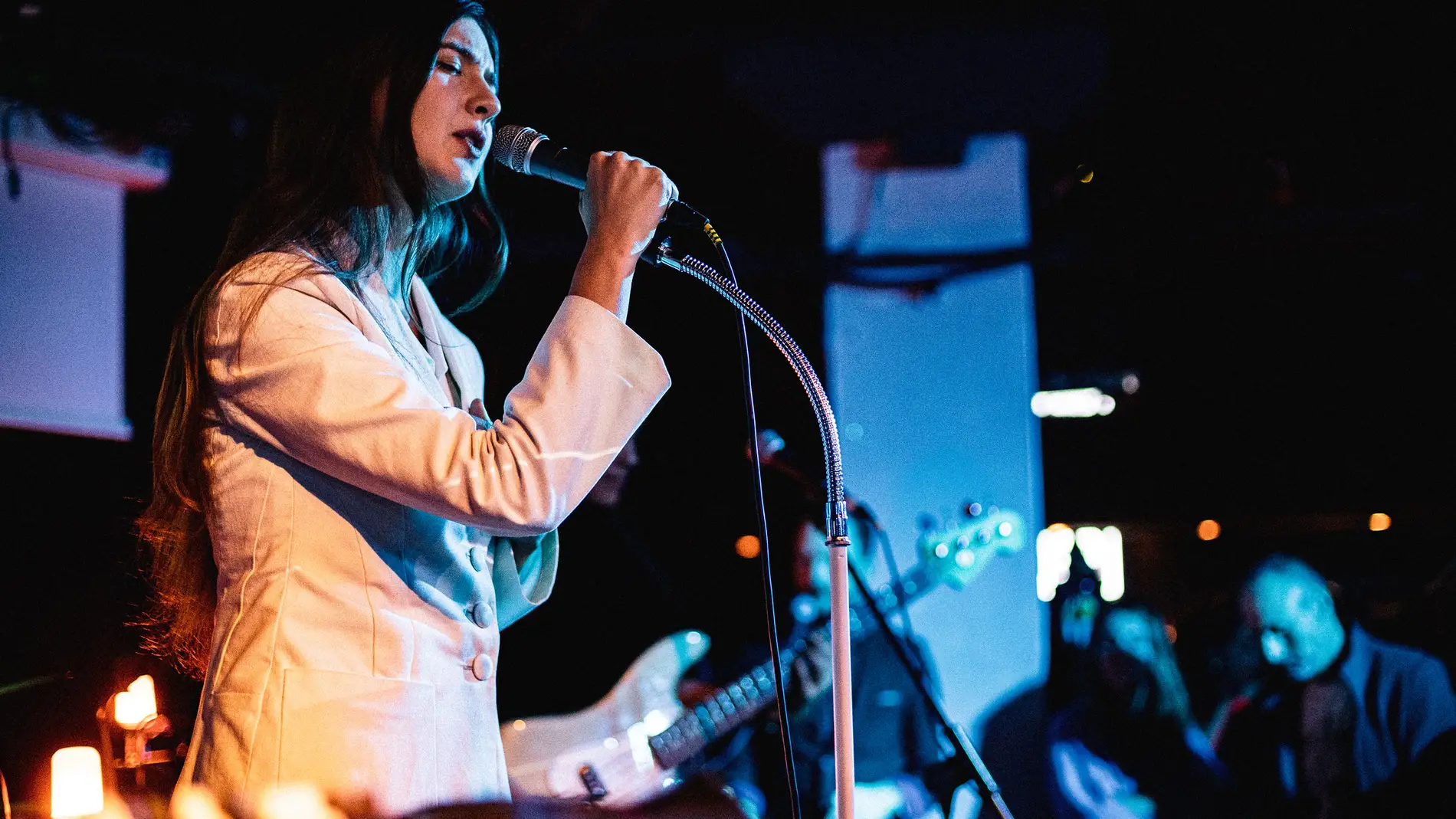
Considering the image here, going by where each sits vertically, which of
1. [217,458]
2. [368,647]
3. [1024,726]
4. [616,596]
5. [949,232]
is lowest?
[1024,726]

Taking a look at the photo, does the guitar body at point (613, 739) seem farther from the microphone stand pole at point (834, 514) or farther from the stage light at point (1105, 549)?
the stage light at point (1105, 549)

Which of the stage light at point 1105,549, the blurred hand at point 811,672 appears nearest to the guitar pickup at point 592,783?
the blurred hand at point 811,672

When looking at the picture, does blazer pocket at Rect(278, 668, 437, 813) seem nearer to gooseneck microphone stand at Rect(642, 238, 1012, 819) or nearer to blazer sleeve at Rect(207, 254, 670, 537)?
blazer sleeve at Rect(207, 254, 670, 537)

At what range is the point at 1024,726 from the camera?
14.5ft

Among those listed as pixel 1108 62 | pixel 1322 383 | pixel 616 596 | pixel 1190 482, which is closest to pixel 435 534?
pixel 616 596

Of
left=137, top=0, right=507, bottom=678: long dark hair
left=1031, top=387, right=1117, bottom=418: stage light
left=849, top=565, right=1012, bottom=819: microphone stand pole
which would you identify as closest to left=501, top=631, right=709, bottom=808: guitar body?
left=849, top=565, right=1012, bottom=819: microphone stand pole

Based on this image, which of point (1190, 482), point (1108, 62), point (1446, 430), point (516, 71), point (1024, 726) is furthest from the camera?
point (1190, 482)

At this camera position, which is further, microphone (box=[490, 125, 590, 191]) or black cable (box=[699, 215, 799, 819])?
microphone (box=[490, 125, 590, 191])

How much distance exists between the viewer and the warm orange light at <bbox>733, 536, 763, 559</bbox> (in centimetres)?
568

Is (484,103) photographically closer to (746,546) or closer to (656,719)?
(656,719)

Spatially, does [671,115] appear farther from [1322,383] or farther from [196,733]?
[1322,383]

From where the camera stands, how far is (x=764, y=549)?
4.26 feet

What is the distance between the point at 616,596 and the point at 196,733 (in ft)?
10.4

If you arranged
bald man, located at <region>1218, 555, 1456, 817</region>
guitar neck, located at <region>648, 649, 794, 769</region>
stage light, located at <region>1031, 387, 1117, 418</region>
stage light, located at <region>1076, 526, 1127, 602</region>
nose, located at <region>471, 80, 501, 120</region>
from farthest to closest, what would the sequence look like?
stage light, located at <region>1076, 526, 1127, 602</region>, stage light, located at <region>1031, 387, 1117, 418</region>, bald man, located at <region>1218, 555, 1456, 817</region>, guitar neck, located at <region>648, 649, 794, 769</region>, nose, located at <region>471, 80, 501, 120</region>
